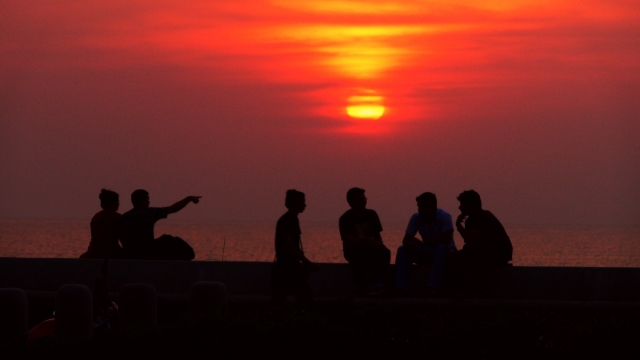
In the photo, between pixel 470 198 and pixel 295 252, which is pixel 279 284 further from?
pixel 470 198

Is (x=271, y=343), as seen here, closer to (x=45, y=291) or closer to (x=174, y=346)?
(x=174, y=346)

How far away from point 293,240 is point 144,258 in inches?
112

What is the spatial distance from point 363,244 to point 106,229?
11.7 feet

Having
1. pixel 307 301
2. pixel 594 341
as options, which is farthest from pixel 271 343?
pixel 307 301

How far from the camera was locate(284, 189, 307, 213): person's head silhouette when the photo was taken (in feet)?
38.4

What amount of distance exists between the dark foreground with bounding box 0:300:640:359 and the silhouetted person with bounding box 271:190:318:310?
4882mm

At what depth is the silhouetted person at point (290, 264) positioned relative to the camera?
1162cm

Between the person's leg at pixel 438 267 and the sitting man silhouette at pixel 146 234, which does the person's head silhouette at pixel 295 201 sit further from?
the sitting man silhouette at pixel 146 234

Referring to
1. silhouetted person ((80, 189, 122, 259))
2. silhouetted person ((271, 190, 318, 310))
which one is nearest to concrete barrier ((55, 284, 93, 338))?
silhouetted person ((271, 190, 318, 310))

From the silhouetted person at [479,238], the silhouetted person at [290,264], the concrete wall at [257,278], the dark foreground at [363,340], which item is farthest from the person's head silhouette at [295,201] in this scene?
the dark foreground at [363,340]

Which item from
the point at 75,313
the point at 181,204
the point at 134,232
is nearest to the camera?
the point at 75,313

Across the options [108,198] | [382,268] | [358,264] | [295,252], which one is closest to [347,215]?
[358,264]

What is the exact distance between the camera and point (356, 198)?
13.0 metres

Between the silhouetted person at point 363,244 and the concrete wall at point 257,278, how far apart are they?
1.29ft
